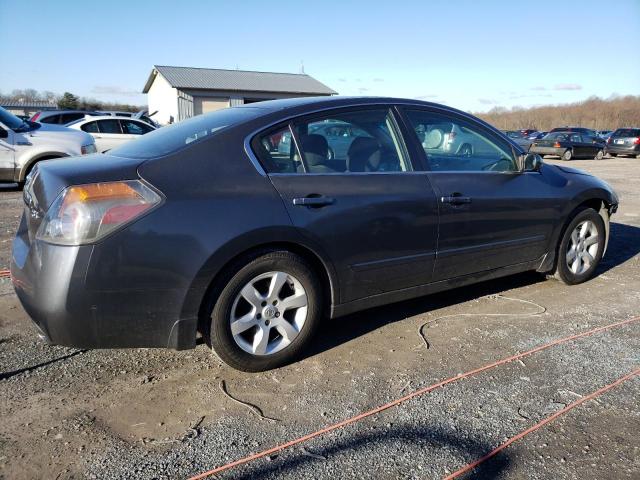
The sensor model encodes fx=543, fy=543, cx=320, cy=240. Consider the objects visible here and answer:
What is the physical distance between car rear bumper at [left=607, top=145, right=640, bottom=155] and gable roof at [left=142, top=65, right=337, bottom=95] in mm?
22538

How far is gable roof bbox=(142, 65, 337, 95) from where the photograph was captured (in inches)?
1598

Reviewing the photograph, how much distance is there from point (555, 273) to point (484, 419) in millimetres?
2561

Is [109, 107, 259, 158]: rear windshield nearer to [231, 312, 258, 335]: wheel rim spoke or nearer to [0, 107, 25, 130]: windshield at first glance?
[231, 312, 258, 335]: wheel rim spoke

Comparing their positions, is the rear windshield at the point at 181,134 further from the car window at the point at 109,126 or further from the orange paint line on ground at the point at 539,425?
the car window at the point at 109,126

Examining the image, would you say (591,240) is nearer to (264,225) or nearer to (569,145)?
(264,225)

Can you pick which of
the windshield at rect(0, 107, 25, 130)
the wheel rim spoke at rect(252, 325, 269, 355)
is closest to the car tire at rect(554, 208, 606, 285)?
the wheel rim spoke at rect(252, 325, 269, 355)

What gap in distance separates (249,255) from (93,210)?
0.85 meters

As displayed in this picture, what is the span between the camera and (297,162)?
3.36 meters

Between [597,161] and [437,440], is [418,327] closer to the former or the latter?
[437,440]

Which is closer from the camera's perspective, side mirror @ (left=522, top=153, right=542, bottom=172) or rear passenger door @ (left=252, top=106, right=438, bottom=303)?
rear passenger door @ (left=252, top=106, right=438, bottom=303)

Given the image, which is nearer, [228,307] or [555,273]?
[228,307]

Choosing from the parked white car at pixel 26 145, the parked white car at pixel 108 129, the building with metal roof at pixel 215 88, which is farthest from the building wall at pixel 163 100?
the parked white car at pixel 26 145

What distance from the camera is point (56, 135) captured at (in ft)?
32.9

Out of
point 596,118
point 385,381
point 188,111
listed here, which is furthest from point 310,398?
point 596,118
